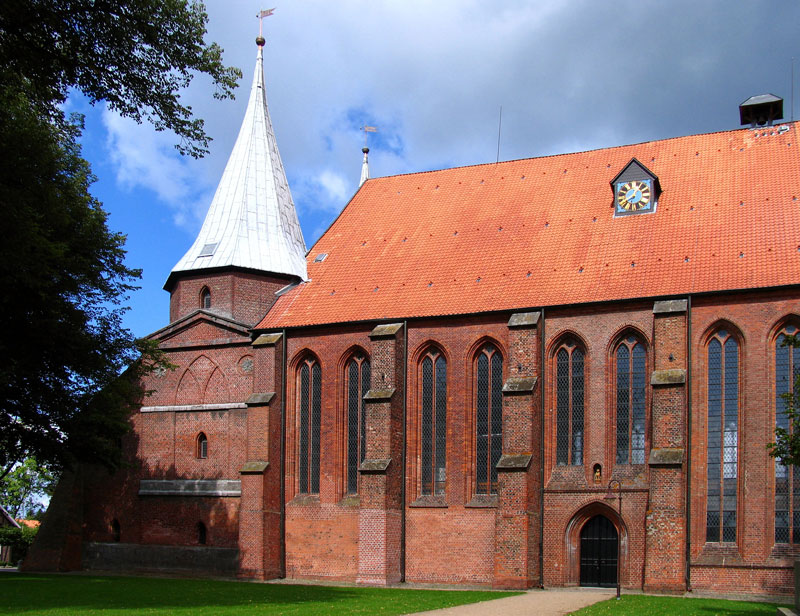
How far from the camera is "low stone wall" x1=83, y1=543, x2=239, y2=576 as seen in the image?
34250 mm

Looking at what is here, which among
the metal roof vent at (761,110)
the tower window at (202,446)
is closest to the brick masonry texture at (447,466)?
the tower window at (202,446)

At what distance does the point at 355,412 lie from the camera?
34.6 m

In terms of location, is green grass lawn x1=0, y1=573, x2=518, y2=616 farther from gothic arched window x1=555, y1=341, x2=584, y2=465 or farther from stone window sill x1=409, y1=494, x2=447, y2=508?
gothic arched window x1=555, y1=341, x2=584, y2=465

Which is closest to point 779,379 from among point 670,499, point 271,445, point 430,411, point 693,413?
point 693,413

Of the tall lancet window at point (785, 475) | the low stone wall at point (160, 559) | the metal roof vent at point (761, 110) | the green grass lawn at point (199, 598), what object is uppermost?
the metal roof vent at point (761, 110)

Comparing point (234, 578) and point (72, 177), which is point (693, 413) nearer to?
point (234, 578)

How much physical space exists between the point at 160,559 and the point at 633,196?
20031mm

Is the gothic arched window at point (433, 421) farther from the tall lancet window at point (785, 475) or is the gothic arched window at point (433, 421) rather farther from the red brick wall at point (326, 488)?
the tall lancet window at point (785, 475)

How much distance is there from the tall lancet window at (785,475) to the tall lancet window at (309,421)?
1449 centimetres

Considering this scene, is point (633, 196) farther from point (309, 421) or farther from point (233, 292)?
point (233, 292)

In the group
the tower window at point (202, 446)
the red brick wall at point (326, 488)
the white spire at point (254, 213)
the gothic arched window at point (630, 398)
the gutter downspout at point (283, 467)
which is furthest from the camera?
the white spire at point (254, 213)

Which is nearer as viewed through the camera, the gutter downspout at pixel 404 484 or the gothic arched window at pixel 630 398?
the gothic arched window at pixel 630 398

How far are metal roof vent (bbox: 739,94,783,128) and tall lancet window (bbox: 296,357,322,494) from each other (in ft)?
56.0

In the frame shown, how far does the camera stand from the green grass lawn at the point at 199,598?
21234 millimetres
